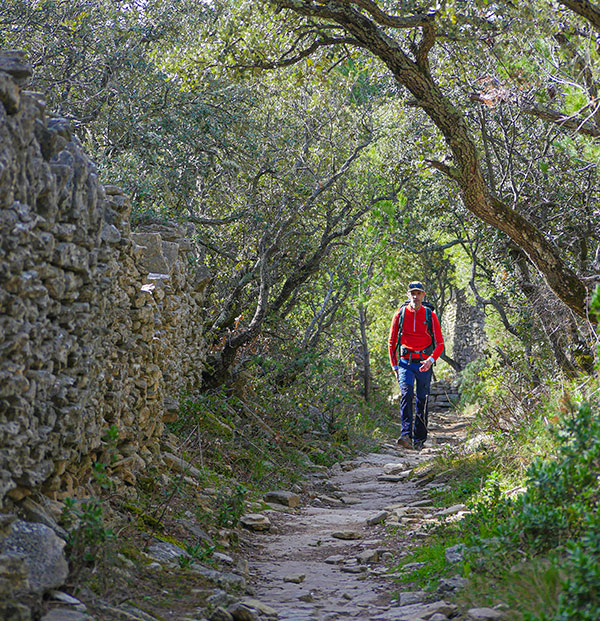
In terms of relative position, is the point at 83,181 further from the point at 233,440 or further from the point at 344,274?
the point at 344,274

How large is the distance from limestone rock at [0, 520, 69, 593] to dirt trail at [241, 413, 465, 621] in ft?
4.50

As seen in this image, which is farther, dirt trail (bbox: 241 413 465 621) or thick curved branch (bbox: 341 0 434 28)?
thick curved branch (bbox: 341 0 434 28)

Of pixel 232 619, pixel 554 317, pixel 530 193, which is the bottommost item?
pixel 232 619

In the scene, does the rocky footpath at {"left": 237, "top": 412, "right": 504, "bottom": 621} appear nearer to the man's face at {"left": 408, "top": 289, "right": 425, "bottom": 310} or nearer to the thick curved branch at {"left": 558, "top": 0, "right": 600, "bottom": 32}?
the man's face at {"left": 408, "top": 289, "right": 425, "bottom": 310}

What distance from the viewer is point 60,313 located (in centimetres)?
406

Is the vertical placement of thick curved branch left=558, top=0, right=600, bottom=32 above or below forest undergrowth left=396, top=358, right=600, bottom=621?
above

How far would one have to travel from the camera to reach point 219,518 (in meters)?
6.05

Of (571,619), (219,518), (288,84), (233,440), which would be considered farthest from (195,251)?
(571,619)

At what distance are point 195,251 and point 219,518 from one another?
4480 millimetres

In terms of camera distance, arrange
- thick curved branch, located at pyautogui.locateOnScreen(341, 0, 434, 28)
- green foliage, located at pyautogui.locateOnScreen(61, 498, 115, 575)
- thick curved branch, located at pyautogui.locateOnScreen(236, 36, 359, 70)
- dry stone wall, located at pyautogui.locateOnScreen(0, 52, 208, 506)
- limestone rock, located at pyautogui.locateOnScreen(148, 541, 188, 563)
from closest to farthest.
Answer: dry stone wall, located at pyautogui.locateOnScreen(0, 52, 208, 506) < green foliage, located at pyautogui.locateOnScreen(61, 498, 115, 575) < limestone rock, located at pyautogui.locateOnScreen(148, 541, 188, 563) < thick curved branch, located at pyautogui.locateOnScreen(341, 0, 434, 28) < thick curved branch, located at pyautogui.locateOnScreen(236, 36, 359, 70)

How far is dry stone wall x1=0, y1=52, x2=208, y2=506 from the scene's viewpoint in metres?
3.42

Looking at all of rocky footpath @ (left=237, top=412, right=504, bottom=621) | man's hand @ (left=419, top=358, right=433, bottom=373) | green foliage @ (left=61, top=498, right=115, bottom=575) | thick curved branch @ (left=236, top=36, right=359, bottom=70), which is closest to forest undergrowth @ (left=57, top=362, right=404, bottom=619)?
green foliage @ (left=61, top=498, right=115, bottom=575)

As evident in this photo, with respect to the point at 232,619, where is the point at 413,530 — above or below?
above

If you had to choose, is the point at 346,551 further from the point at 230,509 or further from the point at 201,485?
the point at 201,485
